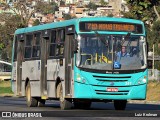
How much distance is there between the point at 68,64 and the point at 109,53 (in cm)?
158

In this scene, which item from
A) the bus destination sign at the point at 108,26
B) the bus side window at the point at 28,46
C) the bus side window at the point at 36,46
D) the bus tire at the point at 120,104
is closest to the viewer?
the bus destination sign at the point at 108,26

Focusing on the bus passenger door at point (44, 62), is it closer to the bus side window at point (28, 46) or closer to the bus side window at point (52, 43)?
the bus side window at point (52, 43)

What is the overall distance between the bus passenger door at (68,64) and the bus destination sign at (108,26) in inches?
24.4

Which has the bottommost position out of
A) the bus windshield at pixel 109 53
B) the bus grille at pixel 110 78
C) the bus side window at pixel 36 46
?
the bus grille at pixel 110 78

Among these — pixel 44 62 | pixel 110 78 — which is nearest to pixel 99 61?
pixel 110 78

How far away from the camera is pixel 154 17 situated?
118312 millimetres

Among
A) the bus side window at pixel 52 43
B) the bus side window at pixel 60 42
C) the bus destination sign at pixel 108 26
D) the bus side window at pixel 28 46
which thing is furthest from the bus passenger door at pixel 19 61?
the bus destination sign at pixel 108 26

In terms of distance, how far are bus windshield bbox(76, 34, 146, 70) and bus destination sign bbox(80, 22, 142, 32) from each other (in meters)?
0.28

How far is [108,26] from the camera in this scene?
92.1ft

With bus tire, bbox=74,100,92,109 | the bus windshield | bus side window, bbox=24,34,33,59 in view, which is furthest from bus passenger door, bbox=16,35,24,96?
the bus windshield

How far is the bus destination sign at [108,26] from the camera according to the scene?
27.8 m

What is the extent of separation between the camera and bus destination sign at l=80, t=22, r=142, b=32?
2778 cm

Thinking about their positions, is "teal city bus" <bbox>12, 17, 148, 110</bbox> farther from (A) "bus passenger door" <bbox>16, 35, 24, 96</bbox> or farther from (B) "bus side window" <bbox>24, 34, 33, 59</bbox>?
(A) "bus passenger door" <bbox>16, 35, 24, 96</bbox>

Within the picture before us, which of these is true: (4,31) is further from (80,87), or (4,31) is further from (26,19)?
(80,87)
